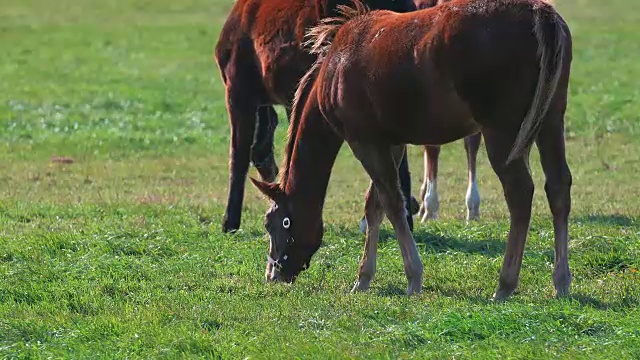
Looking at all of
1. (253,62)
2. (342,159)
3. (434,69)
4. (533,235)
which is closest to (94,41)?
(342,159)

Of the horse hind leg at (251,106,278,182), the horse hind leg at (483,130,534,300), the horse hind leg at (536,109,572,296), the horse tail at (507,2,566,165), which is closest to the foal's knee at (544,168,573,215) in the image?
the horse hind leg at (536,109,572,296)

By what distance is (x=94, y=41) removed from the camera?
32281 millimetres

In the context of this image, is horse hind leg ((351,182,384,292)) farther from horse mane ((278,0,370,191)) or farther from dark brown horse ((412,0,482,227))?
dark brown horse ((412,0,482,227))

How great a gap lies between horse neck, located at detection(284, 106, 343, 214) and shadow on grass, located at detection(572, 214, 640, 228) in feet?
11.7

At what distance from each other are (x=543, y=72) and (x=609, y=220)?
4524 millimetres

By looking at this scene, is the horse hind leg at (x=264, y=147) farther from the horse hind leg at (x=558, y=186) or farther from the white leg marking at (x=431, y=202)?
the horse hind leg at (x=558, y=186)

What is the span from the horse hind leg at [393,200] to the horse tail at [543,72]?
108cm

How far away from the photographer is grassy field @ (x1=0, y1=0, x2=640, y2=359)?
6.40 m

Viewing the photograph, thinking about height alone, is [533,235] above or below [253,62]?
below

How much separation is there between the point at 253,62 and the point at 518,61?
4.51 metres

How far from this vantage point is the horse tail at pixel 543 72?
7.16 metres

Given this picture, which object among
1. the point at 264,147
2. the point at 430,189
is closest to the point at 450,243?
the point at 430,189

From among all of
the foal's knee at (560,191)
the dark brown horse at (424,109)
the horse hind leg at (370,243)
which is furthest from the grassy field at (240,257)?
the foal's knee at (560,191)

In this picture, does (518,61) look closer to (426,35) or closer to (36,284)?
(426,35)
